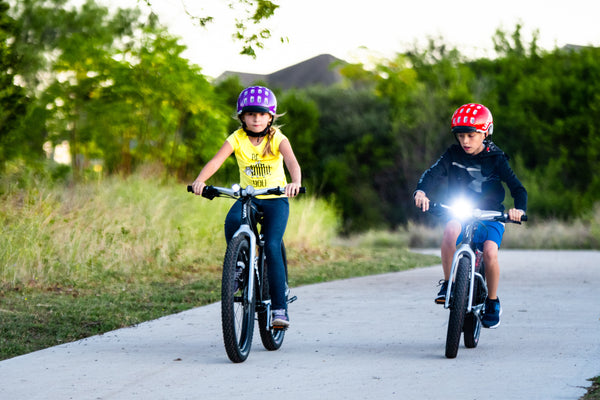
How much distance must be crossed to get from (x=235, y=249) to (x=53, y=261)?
6047 millimetres

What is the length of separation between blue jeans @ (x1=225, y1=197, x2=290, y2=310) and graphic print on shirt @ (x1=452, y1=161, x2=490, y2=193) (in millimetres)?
1428

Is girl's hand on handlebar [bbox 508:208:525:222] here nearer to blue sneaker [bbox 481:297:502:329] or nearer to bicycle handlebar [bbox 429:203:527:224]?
bicycle handlebar [bbox 429:203:527:224]

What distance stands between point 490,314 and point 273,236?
1790 mm

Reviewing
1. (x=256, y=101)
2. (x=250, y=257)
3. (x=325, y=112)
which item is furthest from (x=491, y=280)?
(x=325, y=112)

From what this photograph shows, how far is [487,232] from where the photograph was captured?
697 cm

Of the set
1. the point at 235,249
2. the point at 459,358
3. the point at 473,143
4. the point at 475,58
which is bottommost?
the point at 459,358

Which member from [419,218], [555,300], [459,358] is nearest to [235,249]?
[459,358]

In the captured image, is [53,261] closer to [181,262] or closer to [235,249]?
[181,262]

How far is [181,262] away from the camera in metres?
14.1

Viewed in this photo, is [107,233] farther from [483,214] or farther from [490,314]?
[483,214]

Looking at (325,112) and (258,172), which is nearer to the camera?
(258,172)

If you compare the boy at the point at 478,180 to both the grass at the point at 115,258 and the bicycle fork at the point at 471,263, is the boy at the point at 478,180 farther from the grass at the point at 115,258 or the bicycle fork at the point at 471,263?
the grass at the point at 115,258

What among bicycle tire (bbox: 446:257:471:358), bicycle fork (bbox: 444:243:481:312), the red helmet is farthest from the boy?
bicycle tire (bbox: 446:257:471:358)

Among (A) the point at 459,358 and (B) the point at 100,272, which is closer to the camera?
(A) the point at 459,358
